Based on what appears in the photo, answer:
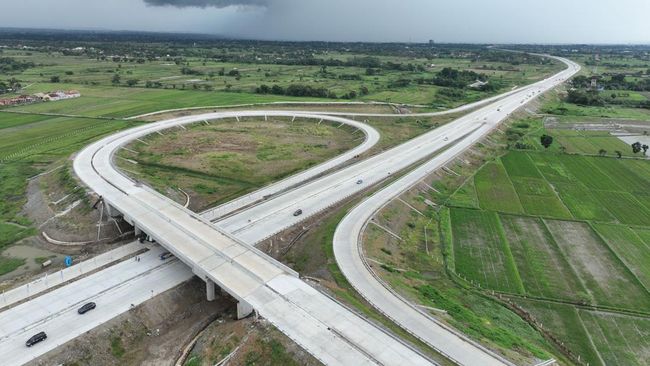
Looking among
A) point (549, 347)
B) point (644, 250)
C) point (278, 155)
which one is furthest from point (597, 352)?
point (278, 155)

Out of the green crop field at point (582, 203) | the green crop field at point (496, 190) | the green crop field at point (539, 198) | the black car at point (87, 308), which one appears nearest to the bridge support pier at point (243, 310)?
the black car at point (87, 308)

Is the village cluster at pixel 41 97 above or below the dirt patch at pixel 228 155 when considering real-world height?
above

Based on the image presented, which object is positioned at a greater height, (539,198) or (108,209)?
(108,209)

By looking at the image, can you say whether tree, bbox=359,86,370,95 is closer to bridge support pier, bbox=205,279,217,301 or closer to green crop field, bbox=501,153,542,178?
green crop field, bbox=501,153,542,178

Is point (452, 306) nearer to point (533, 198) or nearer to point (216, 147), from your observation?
point (533, 198)

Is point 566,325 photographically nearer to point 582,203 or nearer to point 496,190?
point 582,203

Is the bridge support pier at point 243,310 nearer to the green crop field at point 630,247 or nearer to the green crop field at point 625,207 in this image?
the green crop field at point 630,247

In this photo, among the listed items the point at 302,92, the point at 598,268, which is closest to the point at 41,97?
the point at 302,92
